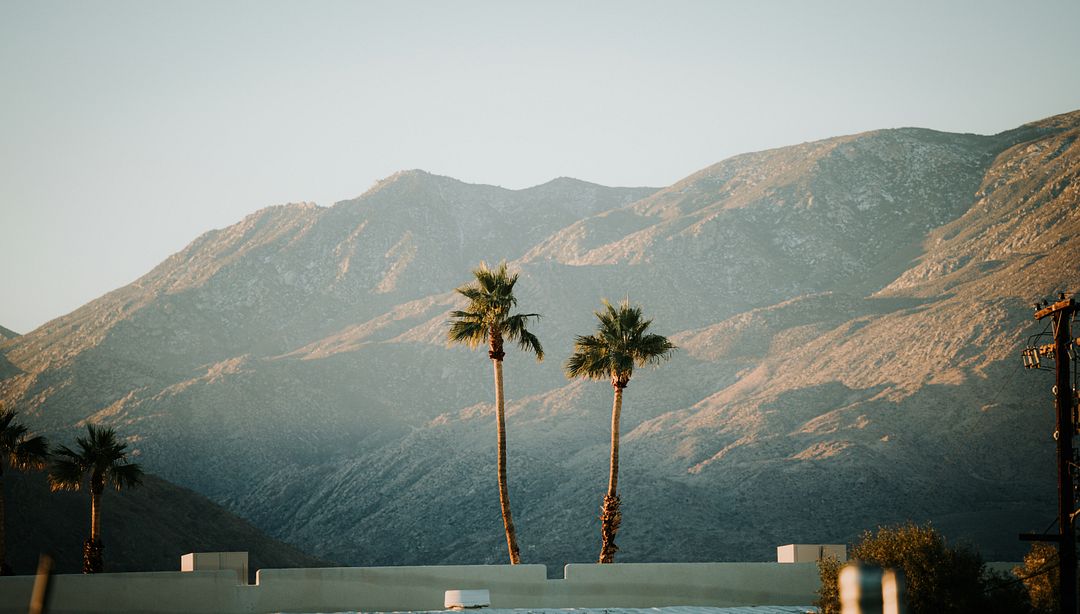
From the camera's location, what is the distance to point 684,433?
15000 cm

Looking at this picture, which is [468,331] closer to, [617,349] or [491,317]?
[491,317]

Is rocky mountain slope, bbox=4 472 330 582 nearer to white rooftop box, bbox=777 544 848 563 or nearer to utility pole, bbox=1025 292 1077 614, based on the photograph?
white rooftop box, bbox=777 544 848 563

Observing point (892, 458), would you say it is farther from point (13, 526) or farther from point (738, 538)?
point (13, 526)

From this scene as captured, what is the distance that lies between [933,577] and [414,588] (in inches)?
540

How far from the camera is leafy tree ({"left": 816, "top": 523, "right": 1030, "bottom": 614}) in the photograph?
3309cm

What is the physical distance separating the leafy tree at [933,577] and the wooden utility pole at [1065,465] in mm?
5600

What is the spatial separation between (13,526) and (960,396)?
9589 centimetres

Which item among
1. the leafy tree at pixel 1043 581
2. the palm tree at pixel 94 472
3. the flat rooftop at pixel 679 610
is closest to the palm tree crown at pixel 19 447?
the palm tree at pixel 94 472

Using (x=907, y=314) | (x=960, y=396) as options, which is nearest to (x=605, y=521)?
(x=960, y=396)

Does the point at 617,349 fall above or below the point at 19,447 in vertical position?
above

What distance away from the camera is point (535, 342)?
49250 mm

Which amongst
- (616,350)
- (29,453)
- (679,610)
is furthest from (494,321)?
(29,453)

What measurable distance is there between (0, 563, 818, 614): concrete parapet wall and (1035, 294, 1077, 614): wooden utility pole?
32.1 ft

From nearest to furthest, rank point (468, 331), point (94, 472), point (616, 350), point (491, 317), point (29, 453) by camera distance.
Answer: point (491, 317) → point (468, 331) → point (616, 350) → point (29, 453) → point (94, 472)
